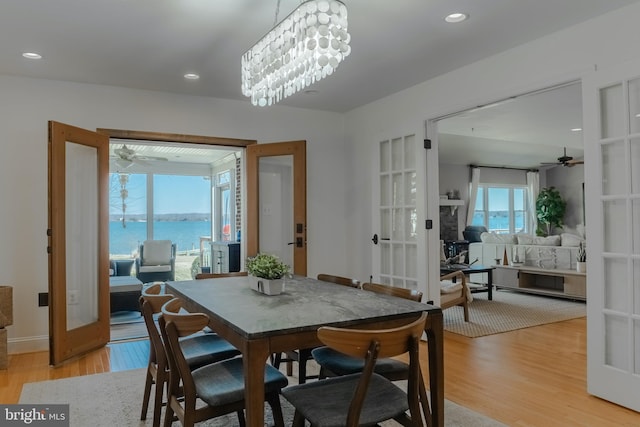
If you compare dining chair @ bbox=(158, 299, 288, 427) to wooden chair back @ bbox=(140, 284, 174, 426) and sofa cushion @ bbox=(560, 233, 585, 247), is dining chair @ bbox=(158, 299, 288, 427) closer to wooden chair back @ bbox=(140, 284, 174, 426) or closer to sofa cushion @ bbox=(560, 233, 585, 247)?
wooden chair back @ bbox=(140, 284, 174, 426)

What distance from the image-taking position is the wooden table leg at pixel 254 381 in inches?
66.2

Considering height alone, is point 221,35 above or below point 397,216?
above

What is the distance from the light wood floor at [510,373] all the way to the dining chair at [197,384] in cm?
158

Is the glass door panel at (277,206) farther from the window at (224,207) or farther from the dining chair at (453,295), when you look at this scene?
the window at (224,207)

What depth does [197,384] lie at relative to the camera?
205cm

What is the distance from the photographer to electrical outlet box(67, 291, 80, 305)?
4109 millimetres

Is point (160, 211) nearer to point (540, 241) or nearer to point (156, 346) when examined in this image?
point (540, 241)

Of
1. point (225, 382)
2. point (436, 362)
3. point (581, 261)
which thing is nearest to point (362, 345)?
point (436, 362)

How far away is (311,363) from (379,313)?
194 cm

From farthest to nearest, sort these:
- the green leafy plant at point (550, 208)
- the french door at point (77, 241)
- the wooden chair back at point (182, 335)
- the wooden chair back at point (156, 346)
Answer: the green leafy plant at point (550, 208), the french door at point (77, 241), the wooden chair back at point (156, 346), the wooden chair back at point (182, 335)

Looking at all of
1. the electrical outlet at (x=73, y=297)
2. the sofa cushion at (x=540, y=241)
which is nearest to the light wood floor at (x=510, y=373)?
the electrical outlet at (x=73, y=297)

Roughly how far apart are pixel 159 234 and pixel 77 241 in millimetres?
5865

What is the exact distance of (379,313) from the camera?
205 centimetres

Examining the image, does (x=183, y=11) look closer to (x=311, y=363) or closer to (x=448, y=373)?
(x=311, y=363)
